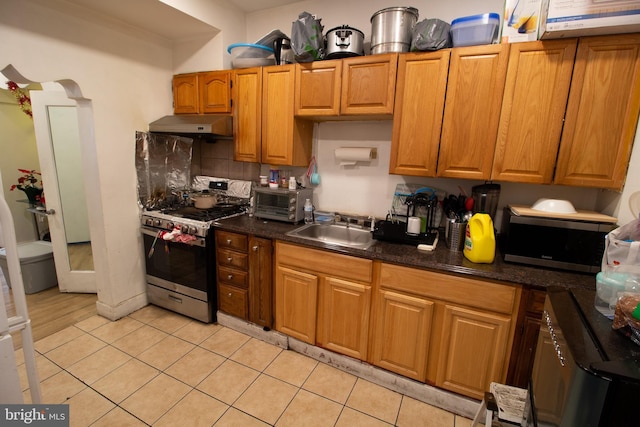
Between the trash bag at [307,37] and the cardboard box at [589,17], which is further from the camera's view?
the trash bag at [307,37]

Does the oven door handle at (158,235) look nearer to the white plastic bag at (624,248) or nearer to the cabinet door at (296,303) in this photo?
the cabinet door at (296,303)

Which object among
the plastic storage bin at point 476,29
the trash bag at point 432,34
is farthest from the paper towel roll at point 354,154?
the plastic storage bin at point 476,29

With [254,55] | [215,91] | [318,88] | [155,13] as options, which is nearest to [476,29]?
[318,88]

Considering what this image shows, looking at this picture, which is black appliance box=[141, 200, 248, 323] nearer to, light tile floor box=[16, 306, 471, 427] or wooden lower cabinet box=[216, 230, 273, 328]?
wooden lower cabinet box=[216, 230, 273, 328]

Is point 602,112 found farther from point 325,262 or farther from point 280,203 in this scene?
point 280,203

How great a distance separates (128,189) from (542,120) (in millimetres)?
3053

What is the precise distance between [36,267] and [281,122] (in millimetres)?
2908

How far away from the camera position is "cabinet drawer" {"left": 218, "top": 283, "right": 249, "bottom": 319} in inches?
92.0

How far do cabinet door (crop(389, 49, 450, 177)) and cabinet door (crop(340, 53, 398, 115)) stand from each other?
0.06 meters

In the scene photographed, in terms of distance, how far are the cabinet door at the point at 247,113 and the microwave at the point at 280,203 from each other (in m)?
0.32

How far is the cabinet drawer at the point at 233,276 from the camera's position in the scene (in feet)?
7.57

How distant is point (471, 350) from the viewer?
1.64 m

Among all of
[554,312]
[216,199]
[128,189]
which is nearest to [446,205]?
[554,312]

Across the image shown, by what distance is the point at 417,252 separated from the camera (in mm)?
1800
